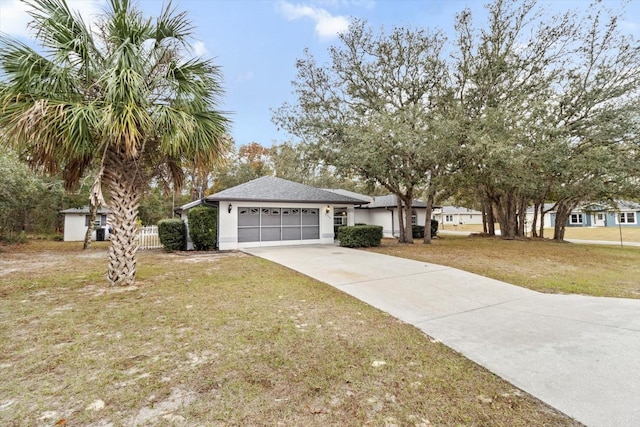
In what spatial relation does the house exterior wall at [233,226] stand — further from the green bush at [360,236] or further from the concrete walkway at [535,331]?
the concrete walkway at [535,331]

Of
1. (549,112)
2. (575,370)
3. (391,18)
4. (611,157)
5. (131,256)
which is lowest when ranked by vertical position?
(575,370)

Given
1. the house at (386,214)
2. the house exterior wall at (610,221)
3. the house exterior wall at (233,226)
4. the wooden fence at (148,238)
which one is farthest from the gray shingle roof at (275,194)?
the house exterior wall at (610,221)

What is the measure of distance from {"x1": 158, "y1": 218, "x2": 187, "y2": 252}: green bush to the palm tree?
20.2 feet

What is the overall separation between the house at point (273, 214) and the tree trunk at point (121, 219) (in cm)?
614

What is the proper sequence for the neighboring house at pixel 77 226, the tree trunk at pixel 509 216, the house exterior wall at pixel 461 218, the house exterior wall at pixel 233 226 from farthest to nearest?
the house exterior wall at pixel 461 218 → the neighboring house at pixel 77 226 → the tree trunk at pixel 509 216 → the house exterior wall at pixel 233 226

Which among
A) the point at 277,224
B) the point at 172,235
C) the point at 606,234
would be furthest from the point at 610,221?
the point at 172,235

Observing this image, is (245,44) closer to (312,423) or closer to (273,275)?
(273,275)

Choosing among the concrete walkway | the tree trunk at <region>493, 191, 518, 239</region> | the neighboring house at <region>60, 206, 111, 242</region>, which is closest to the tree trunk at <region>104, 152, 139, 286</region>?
the concrete walkway

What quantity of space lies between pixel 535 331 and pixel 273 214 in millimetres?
11770

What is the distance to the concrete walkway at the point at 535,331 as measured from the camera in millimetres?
2428

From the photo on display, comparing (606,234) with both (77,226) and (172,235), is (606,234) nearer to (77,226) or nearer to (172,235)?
(172,235)

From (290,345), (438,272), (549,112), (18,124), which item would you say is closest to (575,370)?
(290,345)

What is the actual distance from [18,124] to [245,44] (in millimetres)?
10760

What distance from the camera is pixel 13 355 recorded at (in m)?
3.10
